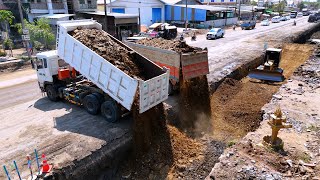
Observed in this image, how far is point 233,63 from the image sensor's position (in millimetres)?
20781

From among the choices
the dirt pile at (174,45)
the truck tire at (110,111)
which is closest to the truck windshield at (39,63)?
the truck tire at (110,111)

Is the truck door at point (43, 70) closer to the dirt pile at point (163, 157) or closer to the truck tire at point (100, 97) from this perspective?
the truck tire at point (100, 97)

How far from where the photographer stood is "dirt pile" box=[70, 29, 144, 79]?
10280 mm

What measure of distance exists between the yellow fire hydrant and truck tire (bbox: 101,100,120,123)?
5819 mm

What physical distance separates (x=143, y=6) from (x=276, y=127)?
44.9m

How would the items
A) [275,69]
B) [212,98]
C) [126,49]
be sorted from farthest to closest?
[275,69] → [212,98] → [126,49]

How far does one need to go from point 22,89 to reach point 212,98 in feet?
39.2

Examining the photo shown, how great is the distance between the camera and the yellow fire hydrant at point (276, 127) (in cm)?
853

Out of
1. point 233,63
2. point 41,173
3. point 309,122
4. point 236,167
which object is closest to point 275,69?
point 233,63

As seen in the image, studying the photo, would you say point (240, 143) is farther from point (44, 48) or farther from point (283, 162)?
point (44, 48)

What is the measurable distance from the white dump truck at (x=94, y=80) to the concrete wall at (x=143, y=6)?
110 feet

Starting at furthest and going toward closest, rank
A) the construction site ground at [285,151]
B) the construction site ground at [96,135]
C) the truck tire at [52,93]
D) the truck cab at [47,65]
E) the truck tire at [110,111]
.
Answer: the truck tire at [52,93], the truck cab at [47,65], the truck tire at [110,111], the construction site ground at [96,135], the construction site ground at [285,151]

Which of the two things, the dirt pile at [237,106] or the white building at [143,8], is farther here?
the white building at [143,8]

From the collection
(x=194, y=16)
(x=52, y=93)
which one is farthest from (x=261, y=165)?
(x=194, y=16)
